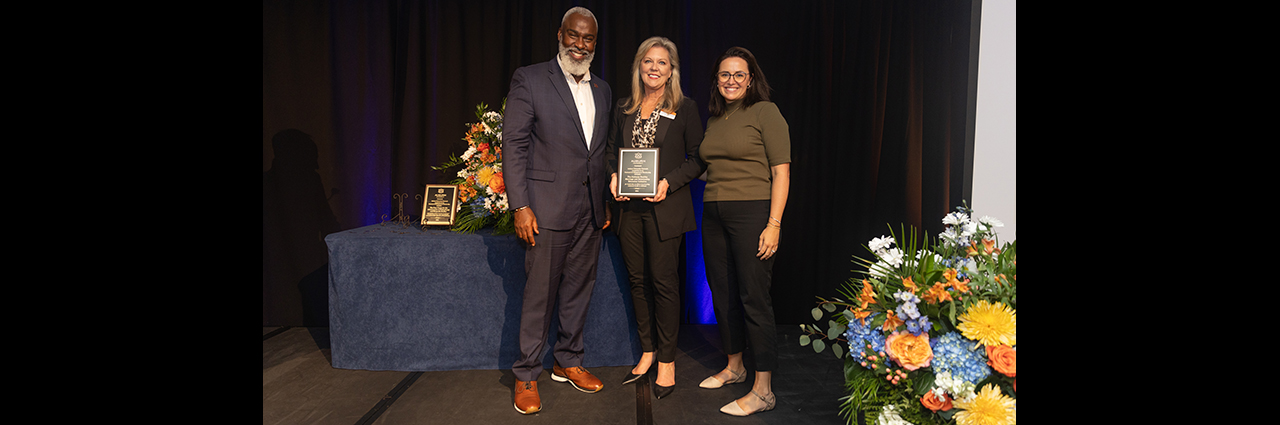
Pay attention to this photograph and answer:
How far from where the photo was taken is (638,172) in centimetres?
220

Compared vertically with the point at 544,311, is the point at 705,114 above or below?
above

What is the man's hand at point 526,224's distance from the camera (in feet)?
7.04

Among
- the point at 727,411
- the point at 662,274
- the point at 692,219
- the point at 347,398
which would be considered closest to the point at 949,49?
the point at 692,219

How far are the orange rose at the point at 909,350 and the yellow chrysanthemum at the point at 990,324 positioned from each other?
4.0 inches

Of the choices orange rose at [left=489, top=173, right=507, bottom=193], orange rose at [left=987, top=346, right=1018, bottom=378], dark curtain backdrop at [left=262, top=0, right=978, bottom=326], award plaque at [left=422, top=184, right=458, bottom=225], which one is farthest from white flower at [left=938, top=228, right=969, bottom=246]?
award plaque at [left=422, top=184, right=458, bottom=225]

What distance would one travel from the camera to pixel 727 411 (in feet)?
7.18

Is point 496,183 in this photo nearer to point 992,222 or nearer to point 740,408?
point 740,408

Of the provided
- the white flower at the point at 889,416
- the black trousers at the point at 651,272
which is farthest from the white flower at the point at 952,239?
the black trousers at the point at 651,272

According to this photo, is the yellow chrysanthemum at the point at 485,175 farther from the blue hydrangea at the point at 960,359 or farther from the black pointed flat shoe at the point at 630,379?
Answer: the blue hydrangea at the point at 960,359

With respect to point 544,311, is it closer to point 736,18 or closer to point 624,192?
point 624,192

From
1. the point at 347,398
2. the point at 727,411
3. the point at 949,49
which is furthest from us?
the point at 949,49

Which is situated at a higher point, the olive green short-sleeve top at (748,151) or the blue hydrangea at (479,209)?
the olive green short-sleeve top at (748,151)

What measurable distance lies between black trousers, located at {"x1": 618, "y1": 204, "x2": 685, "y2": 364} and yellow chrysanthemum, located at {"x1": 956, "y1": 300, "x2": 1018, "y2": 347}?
48.8 inches
